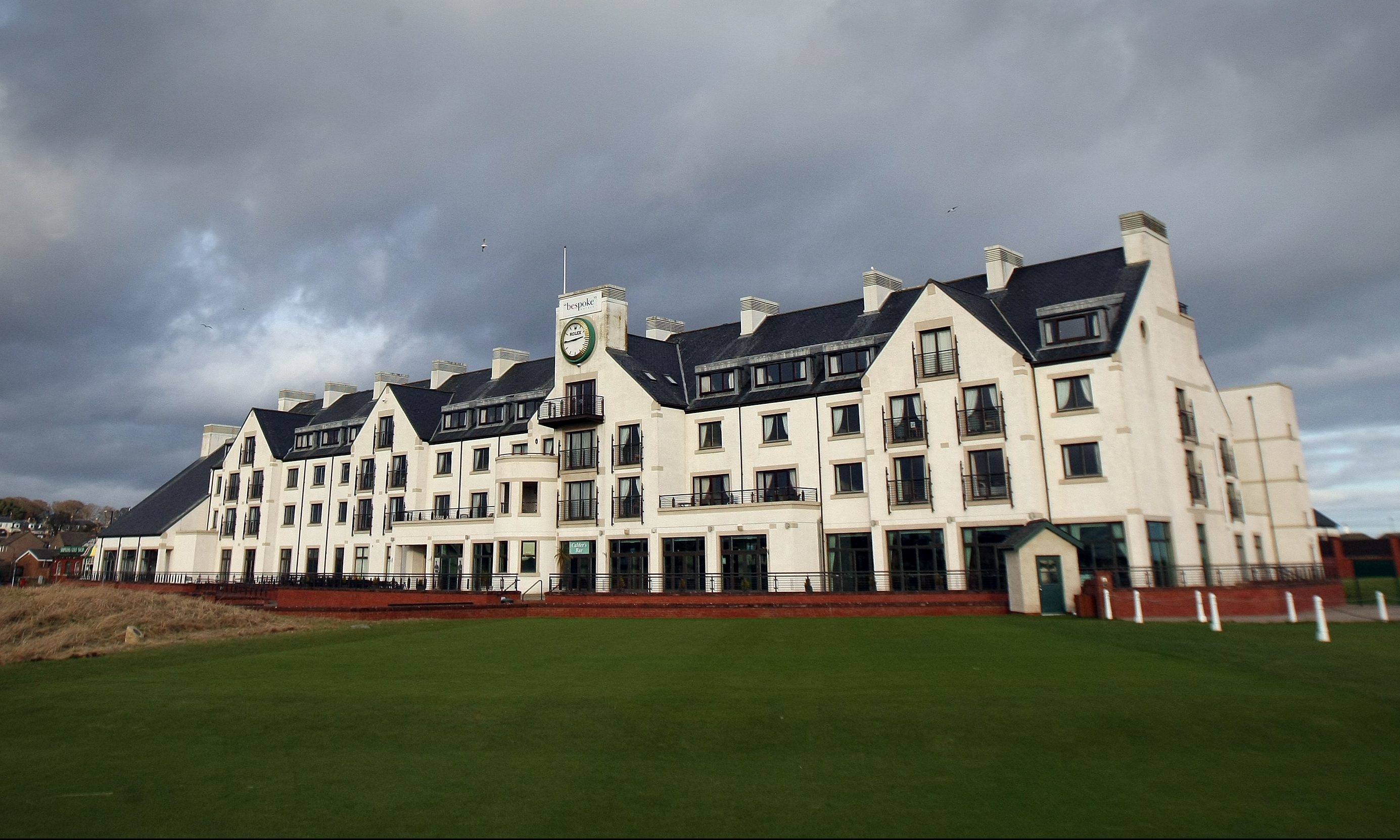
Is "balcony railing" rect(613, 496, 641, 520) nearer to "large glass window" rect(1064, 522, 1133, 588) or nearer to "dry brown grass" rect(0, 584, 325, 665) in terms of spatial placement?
"dry brown grass" rect(0, 584, 325, 665)

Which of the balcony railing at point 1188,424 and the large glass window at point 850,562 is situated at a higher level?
the balcony railing at point 1188,424

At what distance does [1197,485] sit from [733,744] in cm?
3137

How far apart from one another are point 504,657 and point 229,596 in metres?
29.9

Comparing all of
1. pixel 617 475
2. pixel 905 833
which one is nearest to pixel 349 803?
pixel 905 833

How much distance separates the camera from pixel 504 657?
59.1 ft

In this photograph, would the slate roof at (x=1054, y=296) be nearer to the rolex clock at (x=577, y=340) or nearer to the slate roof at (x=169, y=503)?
the rolex clock at (x=577, y=340)

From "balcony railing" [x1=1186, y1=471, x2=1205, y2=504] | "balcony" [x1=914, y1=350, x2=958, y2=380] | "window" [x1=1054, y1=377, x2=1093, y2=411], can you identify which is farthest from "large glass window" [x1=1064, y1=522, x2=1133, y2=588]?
"balcony" [x1=914, y1=350, x2=958, y2=380]

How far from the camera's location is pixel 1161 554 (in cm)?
3288

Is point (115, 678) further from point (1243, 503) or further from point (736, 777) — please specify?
point (1243, 503)

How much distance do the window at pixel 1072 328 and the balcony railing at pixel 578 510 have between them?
22548 millimetres

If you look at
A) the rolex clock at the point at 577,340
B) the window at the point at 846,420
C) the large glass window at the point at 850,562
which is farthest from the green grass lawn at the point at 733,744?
the rolex clock at the point at 577,340

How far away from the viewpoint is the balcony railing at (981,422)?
35344 mm

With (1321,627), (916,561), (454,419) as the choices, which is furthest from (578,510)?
(1321,627)

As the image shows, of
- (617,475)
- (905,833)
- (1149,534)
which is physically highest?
(617,475)
